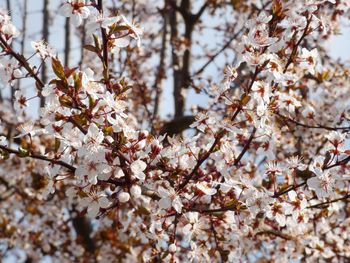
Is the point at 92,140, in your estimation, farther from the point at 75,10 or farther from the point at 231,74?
the point at 231,74

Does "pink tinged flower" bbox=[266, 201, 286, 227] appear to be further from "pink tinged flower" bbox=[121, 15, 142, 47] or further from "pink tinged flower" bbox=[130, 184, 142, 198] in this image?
"pink tinged flower" bbox=[121, 15, 142, 47]

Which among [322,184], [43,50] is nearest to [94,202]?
[43,50]

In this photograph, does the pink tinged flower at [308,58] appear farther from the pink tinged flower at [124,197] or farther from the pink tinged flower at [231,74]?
the pink tinged flower at [124,197]

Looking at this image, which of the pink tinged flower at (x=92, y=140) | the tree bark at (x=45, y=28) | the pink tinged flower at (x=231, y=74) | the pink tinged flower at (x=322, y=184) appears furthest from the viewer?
the tree bark at (x=45, y=28)

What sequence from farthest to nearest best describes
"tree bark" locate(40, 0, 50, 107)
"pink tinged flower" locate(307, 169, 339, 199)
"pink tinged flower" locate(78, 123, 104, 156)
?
"tree bark" locate(40, 0, 50, 107) < "pink tinged flower" locate(307, 169, 339, 199) < "pink tinged flower" locate(78, 123, 104, 156)

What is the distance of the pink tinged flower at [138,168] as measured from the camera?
6.78ft

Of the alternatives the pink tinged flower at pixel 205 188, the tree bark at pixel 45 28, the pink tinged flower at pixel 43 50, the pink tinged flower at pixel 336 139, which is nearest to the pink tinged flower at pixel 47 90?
the pink tinged flower at pixel 43 50

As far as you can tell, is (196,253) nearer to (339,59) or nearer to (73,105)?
(73,105)

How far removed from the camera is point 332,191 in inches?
92.4

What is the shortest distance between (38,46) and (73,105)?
37 cm

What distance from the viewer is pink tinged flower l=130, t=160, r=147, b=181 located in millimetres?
2067

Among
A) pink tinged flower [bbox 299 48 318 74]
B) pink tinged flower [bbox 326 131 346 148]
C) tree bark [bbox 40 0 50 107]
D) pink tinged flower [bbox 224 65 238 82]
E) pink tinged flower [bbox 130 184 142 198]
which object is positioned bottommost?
pink tinged flower [bbox 130 184 142 198]

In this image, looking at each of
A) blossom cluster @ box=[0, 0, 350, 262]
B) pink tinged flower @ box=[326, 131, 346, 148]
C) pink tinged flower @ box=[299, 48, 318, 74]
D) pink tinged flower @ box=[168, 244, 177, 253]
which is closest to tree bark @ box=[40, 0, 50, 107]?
blossom cluster @ box=[0, 0, 350, 262]

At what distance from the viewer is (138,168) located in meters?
2.08
